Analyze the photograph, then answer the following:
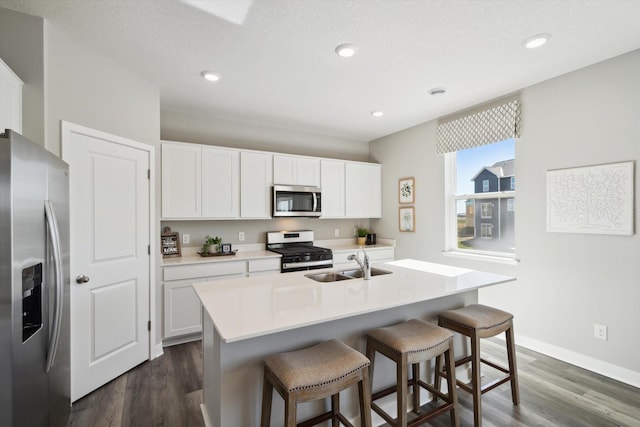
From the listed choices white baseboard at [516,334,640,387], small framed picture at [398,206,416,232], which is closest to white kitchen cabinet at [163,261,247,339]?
small framed picture at [398,206,416,232]

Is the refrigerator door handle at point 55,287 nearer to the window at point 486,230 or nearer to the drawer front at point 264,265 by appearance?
the drawer front at point 264,265

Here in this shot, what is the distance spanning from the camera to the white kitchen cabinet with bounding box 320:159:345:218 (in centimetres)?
462

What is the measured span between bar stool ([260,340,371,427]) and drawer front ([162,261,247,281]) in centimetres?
205

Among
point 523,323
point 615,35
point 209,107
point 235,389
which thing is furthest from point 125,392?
point 615,35

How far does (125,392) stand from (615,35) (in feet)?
15.1

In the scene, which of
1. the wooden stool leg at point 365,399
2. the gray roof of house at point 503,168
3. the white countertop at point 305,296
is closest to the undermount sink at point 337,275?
the white countertop at point 305,296

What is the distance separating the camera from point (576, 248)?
2.81 metres

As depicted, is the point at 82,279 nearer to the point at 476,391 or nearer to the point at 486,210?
the point at 476,391

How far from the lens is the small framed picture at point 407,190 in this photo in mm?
4555

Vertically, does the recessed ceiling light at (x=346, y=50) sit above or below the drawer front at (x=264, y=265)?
above

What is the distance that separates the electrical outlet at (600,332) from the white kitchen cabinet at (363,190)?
2.99m

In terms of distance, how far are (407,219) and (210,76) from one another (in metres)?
3.27

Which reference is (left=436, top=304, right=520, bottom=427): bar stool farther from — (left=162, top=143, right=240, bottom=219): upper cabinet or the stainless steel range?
A: (left=162, top=143, right=240, bottom=219): upper cabinet

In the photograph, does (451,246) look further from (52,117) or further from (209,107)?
(52,117)
